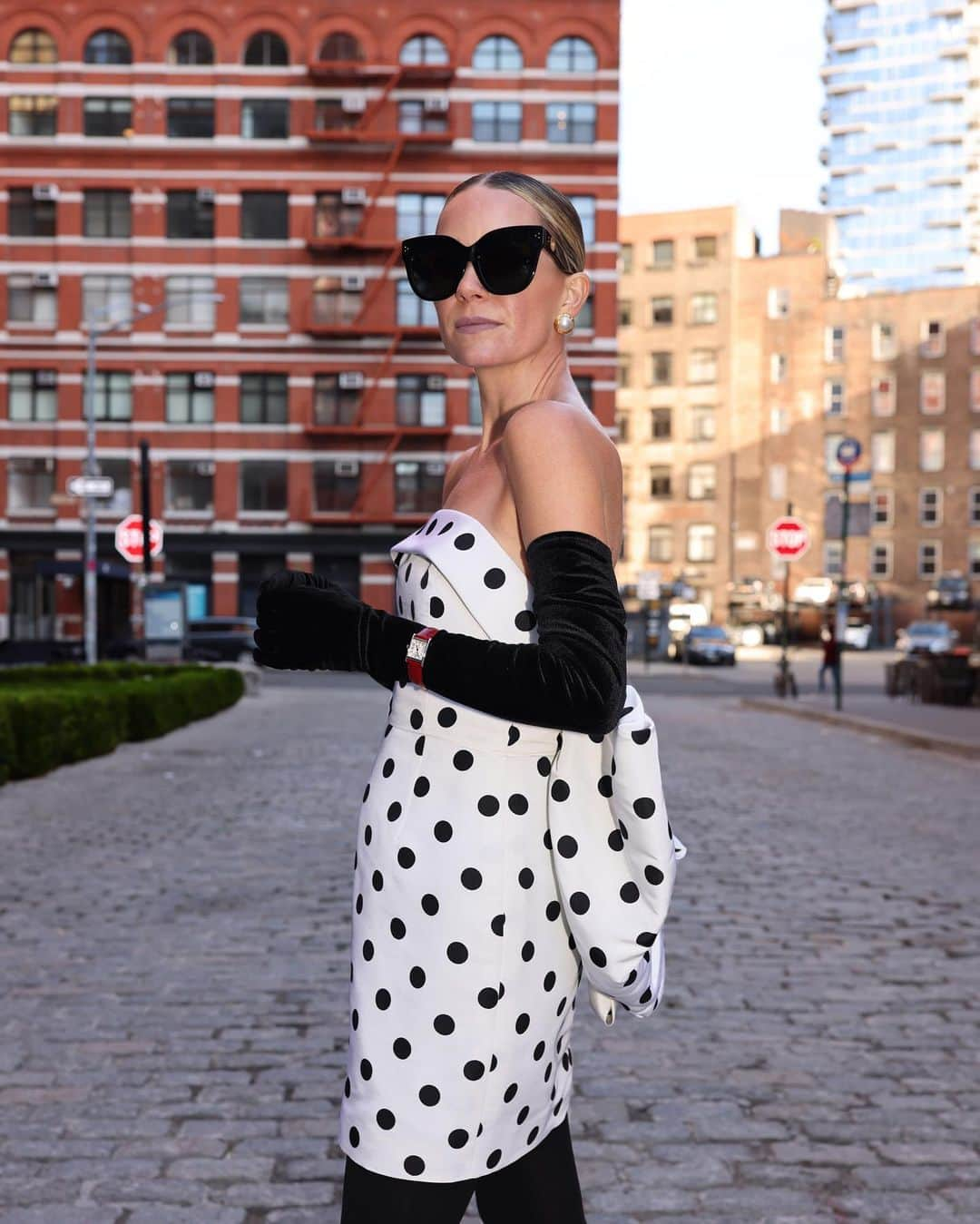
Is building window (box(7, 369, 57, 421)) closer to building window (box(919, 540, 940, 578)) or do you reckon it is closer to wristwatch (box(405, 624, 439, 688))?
building window (box(919, 540, 940, 578))

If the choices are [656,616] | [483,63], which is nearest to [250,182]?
[483,63]

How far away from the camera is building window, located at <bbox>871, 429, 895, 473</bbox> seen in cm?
7900

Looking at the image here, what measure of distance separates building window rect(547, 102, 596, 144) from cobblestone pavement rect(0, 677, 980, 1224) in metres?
42.8

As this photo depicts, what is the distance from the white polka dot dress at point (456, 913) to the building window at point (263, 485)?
49.2m

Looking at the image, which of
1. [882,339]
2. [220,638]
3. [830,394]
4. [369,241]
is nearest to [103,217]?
[369,241]

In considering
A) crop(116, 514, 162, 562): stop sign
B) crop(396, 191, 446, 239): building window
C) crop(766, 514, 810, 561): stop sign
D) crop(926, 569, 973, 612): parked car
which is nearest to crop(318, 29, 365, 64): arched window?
crop(396, 191, 446, 239): building window

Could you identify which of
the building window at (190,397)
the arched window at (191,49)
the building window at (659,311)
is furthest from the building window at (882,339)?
the building window at (190,397)

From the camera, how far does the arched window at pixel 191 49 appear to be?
50.4m

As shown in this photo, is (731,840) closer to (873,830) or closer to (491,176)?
(873,830)

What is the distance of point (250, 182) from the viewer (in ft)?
166

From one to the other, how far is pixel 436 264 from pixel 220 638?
43.3 m

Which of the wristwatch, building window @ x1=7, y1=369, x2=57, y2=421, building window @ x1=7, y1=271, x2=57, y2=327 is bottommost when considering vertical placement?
the wristwatch

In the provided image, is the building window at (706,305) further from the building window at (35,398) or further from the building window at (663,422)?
the building window at (35,398)

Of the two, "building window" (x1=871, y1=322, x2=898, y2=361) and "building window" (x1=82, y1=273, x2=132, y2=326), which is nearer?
"building window" (x1=82, y1=273, x2=132, y2=326)
